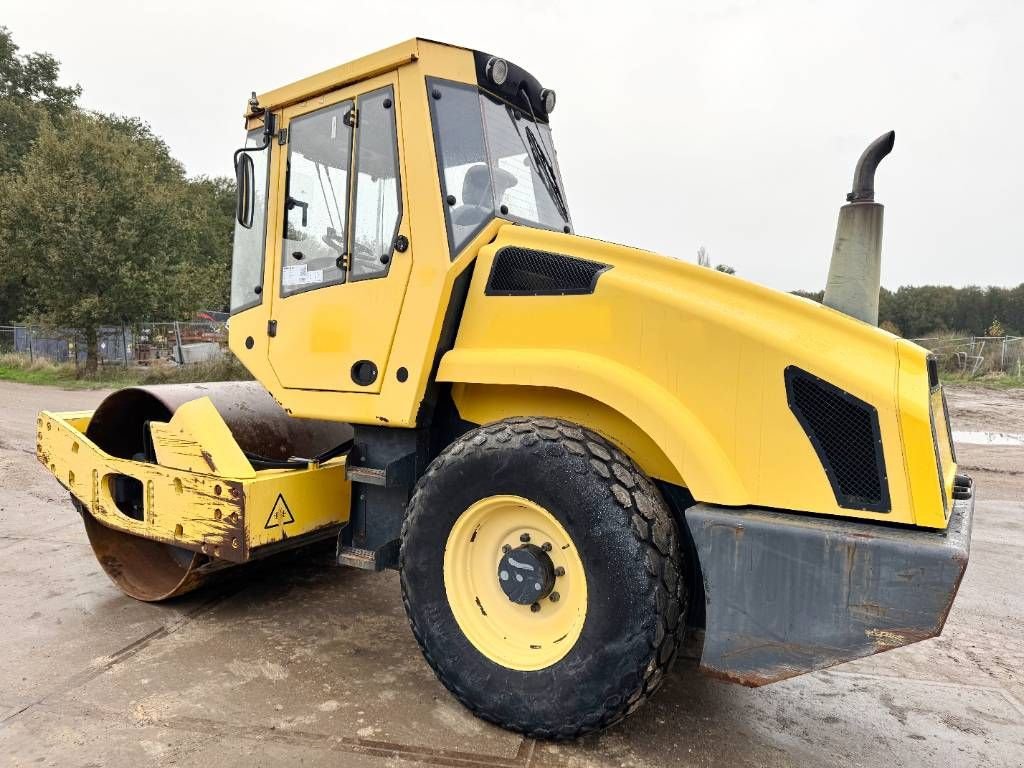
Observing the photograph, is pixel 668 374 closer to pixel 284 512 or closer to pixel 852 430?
pixel 852 430

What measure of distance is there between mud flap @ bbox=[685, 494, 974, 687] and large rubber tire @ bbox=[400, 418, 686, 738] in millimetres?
168

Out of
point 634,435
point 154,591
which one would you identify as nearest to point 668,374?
A: point 634,435

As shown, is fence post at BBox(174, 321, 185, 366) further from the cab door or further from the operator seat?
the operator seat

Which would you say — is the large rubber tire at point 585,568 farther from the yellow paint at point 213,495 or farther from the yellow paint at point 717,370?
the yellow paint at point 213,495

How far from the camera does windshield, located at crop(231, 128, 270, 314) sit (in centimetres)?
371

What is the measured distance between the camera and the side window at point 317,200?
345cm

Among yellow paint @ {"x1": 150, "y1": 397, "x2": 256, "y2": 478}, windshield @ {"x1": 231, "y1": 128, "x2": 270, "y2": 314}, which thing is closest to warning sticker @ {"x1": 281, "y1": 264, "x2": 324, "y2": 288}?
windshield @ {"x1": 231, "y1": 128, "x2": 270, "y2": 314}

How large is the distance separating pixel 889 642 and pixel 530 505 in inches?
47.4

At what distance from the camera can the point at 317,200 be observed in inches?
141

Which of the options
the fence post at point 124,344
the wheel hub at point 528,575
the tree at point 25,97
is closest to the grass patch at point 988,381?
the wheel hub at point 528,575

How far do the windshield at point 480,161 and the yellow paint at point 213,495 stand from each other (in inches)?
54.3

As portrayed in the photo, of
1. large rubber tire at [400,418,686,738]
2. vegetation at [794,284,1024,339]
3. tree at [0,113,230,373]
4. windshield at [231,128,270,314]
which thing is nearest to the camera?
large rubber tire at [400,418,686,738]

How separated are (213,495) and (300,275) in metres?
1.09

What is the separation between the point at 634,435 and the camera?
9.26 feet
